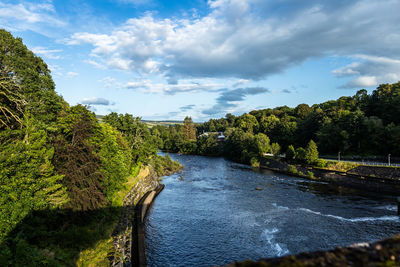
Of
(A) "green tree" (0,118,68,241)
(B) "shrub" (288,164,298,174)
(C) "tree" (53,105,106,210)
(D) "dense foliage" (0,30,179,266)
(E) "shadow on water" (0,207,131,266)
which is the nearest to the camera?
(E) "shadow on water" (0,207,131,266)

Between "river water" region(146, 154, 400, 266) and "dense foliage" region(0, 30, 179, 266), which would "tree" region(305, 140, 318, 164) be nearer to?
→ "river water" region(146, 154, 400, 266)

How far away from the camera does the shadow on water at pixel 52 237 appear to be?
44.5 ft

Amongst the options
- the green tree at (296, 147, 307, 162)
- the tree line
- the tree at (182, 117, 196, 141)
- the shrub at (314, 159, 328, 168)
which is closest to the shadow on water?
the shrub at (314, 159, 328, 168)

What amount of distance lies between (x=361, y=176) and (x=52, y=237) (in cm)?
5665

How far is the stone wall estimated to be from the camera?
64.2 ft

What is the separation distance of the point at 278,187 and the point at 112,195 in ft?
111

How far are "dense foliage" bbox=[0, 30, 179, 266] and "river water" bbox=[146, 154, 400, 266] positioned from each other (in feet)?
24.9

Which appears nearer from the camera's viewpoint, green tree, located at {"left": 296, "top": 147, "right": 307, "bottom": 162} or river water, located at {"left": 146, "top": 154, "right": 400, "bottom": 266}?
river water, located at {"left": 146, "top": 154, "right": 400, "bottom": 266}

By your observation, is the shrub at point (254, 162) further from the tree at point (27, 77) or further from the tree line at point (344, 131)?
the tree at point (27, 77)

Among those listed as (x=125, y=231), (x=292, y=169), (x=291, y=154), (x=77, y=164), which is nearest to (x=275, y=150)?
(x=291, y=154)

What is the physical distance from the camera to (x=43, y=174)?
1756 cm

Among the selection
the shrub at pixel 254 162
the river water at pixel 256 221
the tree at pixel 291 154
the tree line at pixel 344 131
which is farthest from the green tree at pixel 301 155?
the river water at pixel 256 221

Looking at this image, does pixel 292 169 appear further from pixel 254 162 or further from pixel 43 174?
pixel 43 174

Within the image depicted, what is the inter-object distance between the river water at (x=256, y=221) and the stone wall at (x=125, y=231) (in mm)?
2257
